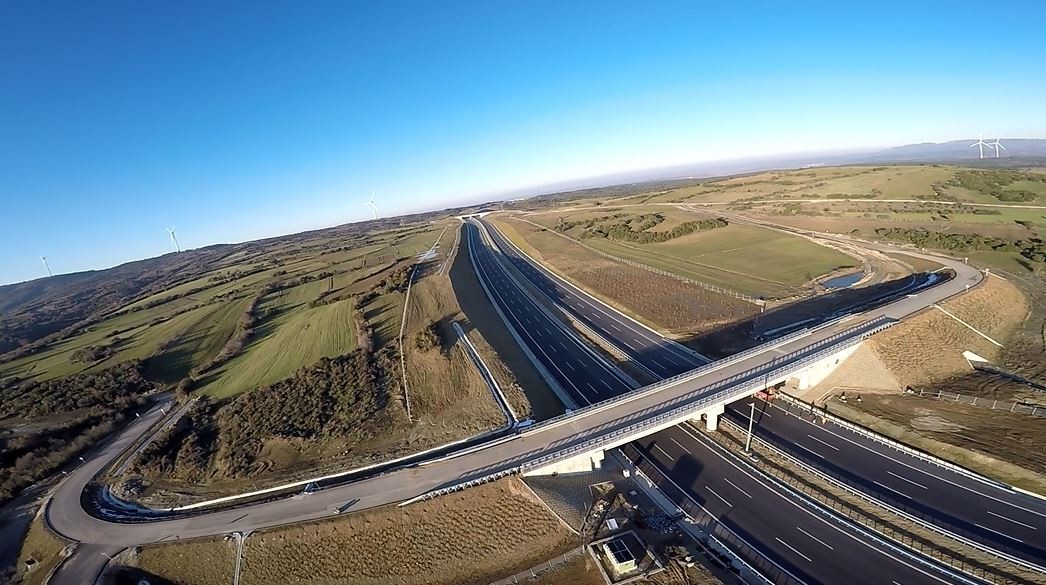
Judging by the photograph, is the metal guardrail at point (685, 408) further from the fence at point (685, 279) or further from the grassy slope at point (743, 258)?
the grassy slope at point (743, 258)

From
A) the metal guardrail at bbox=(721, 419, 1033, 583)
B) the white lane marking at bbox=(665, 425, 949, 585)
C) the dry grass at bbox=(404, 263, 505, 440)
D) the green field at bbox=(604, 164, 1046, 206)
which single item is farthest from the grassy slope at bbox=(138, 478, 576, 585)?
the green field at bbox=(604, 164, 1046, 206)

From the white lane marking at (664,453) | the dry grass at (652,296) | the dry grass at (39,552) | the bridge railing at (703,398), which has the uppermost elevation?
the dry grass at (652,296)

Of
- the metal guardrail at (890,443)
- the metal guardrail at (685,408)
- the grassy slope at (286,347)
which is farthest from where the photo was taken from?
the grassy slope at (286,347)

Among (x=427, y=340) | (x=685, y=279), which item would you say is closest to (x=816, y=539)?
(x=427, y=340)

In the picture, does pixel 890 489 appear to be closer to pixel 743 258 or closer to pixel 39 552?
A: pixel 39 552

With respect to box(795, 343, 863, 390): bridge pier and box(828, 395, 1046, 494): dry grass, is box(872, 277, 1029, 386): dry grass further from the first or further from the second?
box(828, 395, 1046, 494): dry grass

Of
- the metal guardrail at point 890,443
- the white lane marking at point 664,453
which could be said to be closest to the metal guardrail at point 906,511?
the metal guardrail at point 890,443

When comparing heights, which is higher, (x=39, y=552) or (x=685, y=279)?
(x=685, y=279)

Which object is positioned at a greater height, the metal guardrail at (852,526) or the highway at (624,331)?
the highway at (624,331)
